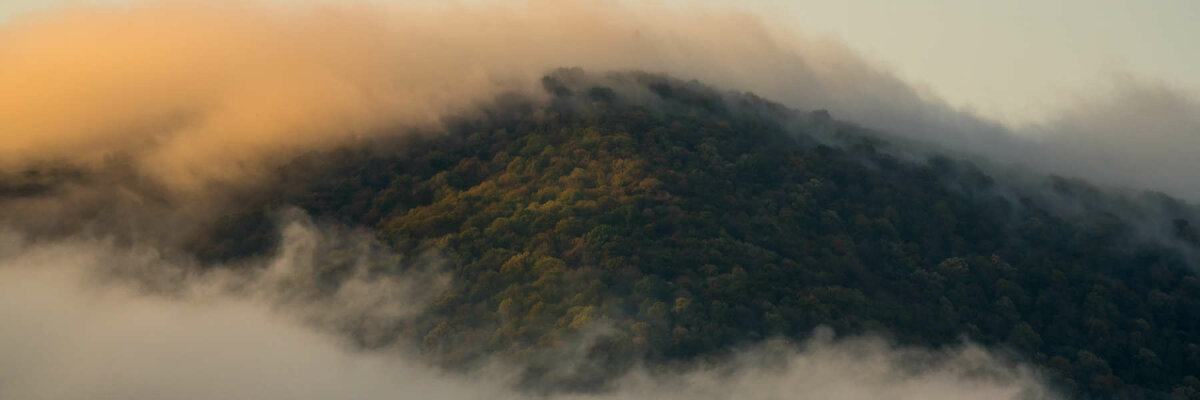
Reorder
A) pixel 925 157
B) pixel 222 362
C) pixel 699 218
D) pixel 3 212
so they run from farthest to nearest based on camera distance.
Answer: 1. pixel 925 157
2. pixel 3 212
3. pixel 699 218
4. pixel 222 362

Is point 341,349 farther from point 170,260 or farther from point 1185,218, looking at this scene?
point 1185,218

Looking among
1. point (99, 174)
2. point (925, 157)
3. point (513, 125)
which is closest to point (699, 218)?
point (513, 125)

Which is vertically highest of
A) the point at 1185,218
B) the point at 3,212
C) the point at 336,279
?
the point at 1185,218

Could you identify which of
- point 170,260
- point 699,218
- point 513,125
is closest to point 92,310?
point 170,260

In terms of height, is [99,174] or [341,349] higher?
[99,174]

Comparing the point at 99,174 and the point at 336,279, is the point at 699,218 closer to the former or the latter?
the point at 336,279

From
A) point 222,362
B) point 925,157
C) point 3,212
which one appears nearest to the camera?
point 222,362

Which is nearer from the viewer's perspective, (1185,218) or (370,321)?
(370,321)
